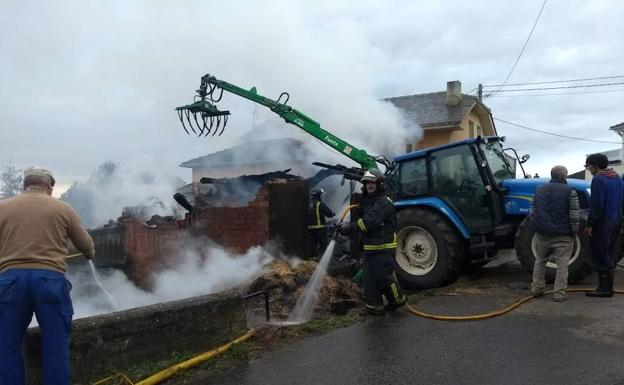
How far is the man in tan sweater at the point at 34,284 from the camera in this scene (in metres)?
3.36

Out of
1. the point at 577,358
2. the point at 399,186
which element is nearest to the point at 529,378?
the point at 577,358

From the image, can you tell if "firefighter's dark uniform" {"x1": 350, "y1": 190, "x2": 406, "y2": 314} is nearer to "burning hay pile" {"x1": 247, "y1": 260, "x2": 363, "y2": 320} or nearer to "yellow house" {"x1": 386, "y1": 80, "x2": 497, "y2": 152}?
"burning hay pile" {"x1": 247, "y1": 260, "x2": 363, "y2": 320}

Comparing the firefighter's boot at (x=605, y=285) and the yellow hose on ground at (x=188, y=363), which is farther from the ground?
the firefighter's boot at (x=605, y=285)

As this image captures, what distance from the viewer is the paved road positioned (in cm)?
394

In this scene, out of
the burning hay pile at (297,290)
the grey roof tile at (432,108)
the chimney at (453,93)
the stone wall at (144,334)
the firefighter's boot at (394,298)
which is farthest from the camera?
the chimney at (453,93)

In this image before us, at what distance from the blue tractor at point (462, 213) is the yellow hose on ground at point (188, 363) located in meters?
3.23

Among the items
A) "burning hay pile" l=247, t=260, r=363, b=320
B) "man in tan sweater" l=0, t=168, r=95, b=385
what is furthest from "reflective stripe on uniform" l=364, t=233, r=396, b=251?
"man in tan sweater" l=0, t=168, r=95, b=385

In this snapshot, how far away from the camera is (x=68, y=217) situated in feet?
11.9

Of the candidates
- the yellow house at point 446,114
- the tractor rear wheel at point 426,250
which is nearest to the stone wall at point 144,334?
the tractor rear wheel at point 426,250

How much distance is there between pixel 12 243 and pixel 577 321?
16.2ft

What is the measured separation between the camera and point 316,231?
8.75 m

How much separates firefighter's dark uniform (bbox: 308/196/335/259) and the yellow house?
320 inches

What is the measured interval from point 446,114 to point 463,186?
1259 centimetres

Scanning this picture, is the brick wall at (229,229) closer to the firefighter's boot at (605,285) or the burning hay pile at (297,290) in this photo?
the burning hay pile at (297,290)
